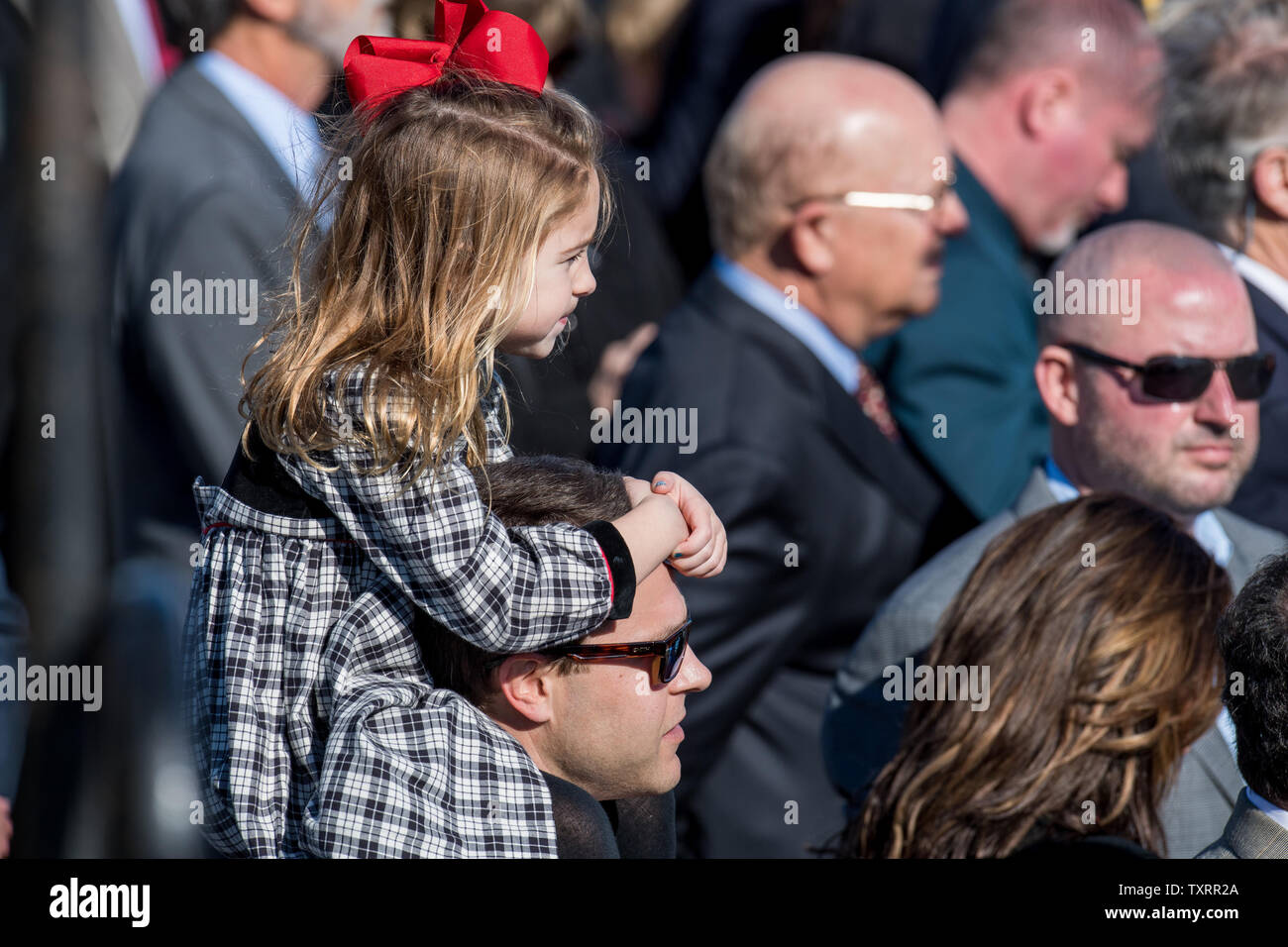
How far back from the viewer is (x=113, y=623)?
11.4 feet

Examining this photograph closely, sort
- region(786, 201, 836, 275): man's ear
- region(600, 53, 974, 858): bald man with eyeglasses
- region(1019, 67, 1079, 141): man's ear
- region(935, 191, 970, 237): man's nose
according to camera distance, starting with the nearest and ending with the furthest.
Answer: region(600, 53, 974, 858): bald man with eyeglasses, region(786, 201, 836, 275): man's ear, region(935, 191, 970, 237): man's nose, region(1019, 67, 1079, 141): man's ear

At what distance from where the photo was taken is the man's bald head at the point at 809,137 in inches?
144

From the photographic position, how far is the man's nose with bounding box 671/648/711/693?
206 centimetres

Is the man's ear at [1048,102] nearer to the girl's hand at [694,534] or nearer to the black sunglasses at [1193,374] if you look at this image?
the black sunglasses at [1193,374]

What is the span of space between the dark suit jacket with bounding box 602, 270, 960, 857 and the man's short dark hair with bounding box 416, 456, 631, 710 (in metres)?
1.47

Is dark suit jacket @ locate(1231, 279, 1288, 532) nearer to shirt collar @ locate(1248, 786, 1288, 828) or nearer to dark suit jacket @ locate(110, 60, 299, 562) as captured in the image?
shirt collar @ locate(1248, 786, 1288, 828)

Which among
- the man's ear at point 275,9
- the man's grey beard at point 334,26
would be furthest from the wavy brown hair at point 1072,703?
the man's ear at point 275,9

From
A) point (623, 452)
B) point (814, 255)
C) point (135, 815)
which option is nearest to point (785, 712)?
point (623, 452)

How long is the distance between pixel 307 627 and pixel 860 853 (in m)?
1.26

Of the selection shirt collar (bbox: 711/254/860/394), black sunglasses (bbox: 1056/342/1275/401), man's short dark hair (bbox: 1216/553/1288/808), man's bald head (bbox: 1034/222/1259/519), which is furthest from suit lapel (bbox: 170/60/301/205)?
man's short dark hair (bbox: 1216/553/1288/808)

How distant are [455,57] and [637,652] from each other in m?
0.92

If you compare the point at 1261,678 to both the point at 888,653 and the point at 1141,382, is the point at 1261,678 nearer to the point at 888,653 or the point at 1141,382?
the point at 888,653

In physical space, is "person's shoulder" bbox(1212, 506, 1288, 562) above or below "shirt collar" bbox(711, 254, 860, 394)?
below

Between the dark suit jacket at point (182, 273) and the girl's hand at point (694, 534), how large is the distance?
137 cm
